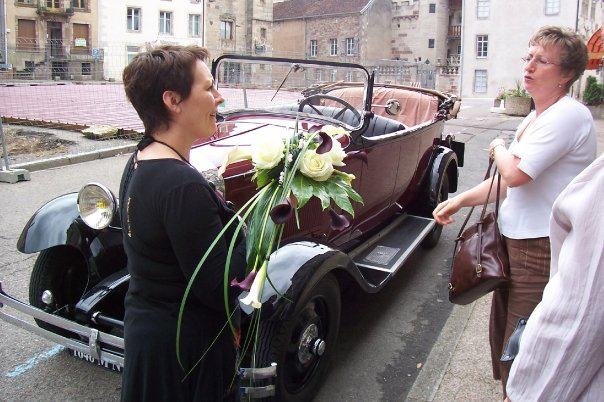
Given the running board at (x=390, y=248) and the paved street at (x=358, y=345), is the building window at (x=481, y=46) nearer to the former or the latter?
the paved street at (x=358, y=345)

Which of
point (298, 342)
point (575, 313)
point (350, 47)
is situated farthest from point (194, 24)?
point (575, 313)

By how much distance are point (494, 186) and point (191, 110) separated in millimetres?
1521

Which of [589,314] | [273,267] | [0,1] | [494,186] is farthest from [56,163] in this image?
[589,314]

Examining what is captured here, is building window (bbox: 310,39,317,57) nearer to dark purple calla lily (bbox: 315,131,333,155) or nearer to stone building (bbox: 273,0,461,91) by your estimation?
stone building (bbox: 273,0,461,91)

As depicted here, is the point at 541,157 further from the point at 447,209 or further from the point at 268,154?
the point at 268,154

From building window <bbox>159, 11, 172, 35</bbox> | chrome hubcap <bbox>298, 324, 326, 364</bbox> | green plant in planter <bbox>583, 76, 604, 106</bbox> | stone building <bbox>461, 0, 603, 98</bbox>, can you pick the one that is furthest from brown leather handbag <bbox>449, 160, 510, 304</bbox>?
building window <bbox>159, 11, 172, 35</bbox>

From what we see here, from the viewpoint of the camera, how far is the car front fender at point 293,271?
254 cm

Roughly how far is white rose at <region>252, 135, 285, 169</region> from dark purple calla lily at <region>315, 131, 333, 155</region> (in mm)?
128

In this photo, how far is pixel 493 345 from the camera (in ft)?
8.63

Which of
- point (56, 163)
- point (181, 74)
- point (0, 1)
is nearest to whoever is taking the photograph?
point (181, 74)

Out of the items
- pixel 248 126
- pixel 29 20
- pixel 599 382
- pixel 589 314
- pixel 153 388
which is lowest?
pixel 153 388

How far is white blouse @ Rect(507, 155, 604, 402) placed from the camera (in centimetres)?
104

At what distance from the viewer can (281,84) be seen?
4.61m

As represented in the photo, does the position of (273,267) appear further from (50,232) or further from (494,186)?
(50,232)
